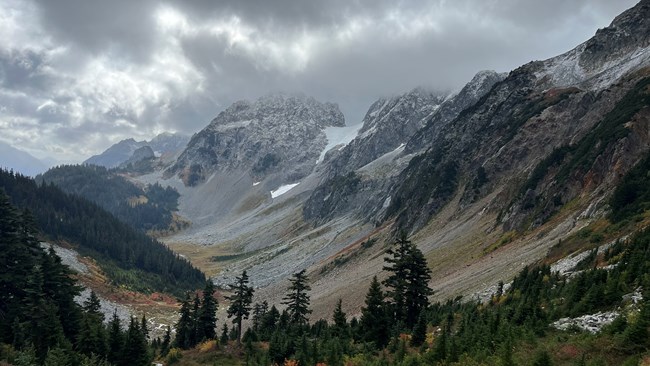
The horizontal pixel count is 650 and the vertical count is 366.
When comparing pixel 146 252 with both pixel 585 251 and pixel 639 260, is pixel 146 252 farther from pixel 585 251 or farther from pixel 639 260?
pixel 639 260

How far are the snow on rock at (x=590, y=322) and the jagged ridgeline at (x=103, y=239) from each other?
360 feet

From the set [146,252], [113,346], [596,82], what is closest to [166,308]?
[146,252]

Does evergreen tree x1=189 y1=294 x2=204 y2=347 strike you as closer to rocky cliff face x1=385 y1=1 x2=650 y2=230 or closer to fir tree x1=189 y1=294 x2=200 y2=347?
fir tree x1=189 y1=294 x2=200 y2=347

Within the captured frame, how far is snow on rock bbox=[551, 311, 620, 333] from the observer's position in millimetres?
23777

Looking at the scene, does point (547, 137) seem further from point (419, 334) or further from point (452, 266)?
point (419, 334)

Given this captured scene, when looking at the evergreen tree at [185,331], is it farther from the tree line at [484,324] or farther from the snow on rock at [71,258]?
the snow on rock at [71,258]

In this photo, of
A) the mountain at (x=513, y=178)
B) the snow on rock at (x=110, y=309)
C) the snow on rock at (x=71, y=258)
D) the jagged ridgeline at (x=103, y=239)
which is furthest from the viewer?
the jagged ridgeline at (x=103, y=239)

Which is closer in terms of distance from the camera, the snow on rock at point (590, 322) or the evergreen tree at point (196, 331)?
the snow on rock at point (590, 322)

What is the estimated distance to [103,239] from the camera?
14838 cm

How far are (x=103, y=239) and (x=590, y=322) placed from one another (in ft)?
487

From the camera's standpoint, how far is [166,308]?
107 meters

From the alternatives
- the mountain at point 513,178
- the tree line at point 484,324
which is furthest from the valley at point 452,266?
the mountain at point 513,178

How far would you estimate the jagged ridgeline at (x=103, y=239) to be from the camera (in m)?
132

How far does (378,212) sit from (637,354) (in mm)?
156752
